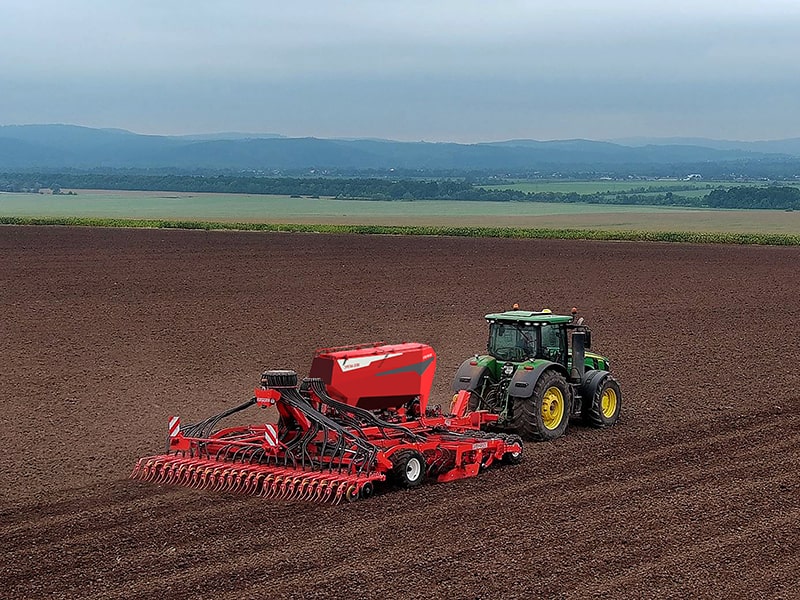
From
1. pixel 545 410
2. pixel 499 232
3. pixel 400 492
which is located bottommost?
pixel 499 232

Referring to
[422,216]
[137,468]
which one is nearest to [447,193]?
[422,216]

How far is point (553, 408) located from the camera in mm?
15461

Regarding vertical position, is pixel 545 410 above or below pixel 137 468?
above

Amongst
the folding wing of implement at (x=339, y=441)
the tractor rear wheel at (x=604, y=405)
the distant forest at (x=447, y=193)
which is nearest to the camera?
the folding wing of implement at (x=339, y=441)

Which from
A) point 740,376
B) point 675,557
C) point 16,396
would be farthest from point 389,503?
point 740,376

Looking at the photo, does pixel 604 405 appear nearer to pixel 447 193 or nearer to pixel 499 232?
pixel 499 232

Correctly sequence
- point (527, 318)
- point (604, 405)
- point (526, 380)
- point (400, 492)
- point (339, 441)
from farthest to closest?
1. point (604, 405)
2. point (527, 318)
3. point (526, 380)
4. point (400, 492)
5. point (339, 441)

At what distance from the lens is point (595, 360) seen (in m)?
16.9

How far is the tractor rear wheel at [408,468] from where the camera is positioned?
12.7 m

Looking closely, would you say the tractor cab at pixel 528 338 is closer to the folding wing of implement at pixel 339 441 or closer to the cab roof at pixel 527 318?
the cab roof at pixel 527 318

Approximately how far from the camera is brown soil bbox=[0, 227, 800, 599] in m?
10.1

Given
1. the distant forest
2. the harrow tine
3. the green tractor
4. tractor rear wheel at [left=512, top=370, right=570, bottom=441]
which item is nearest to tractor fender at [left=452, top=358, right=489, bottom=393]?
the green tractor

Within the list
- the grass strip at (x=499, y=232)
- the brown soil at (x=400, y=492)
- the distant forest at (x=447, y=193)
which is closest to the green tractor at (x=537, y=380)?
the brown soil at (x=400, y=492)

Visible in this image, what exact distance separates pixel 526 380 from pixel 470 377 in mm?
912
